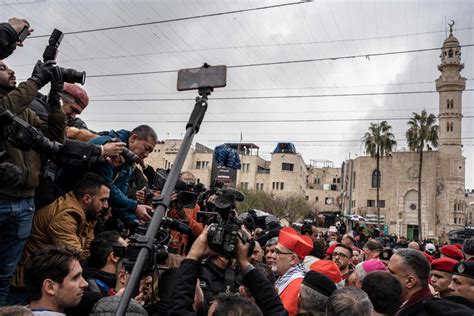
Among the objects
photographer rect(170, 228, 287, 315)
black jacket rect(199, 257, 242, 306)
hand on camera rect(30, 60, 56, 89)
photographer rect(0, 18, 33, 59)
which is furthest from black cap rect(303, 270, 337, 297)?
photographer rect(0, 18, 33, 59)

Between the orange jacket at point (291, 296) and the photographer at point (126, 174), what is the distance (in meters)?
1.49

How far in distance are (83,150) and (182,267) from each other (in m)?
1.41

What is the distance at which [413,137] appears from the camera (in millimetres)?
48406

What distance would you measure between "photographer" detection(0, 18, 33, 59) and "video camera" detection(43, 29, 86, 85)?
376 millimetres

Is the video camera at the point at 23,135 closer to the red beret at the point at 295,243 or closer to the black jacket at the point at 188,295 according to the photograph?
the black jacket at the point at 188,295

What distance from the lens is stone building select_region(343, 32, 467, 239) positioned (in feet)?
186

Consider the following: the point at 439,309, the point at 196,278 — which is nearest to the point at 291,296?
the point at 439,309

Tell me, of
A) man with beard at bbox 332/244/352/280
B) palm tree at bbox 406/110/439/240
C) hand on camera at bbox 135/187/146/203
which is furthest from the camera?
palm tree at bbox 406/110/439/240

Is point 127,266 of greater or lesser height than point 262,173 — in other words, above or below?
below

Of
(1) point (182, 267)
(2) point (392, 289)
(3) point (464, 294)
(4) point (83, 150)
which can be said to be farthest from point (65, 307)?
(3) point (464, 294)

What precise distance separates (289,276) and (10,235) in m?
2.47

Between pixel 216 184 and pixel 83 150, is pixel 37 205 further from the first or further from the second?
pixel 216 184

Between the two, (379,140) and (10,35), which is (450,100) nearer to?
(379,140)

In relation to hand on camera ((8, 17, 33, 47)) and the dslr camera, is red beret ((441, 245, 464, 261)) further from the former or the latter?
hand on camera ((8, 17, 33, 47))
